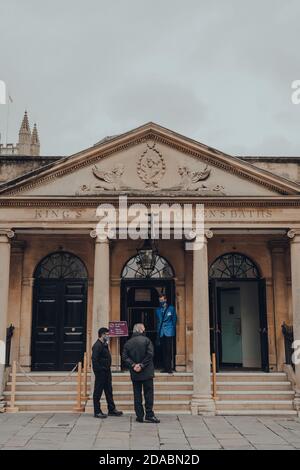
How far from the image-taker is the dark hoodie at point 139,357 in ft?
32.4

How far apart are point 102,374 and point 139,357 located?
941 mm

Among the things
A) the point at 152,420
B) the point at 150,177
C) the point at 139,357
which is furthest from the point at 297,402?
the point at 150,177

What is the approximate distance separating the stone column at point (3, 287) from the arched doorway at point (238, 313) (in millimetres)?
5539

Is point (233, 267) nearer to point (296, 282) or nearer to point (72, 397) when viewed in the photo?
point (296, 282)

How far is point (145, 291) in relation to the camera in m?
14.4

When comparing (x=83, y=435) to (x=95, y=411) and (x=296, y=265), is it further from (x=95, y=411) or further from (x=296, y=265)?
(x=296, y=265)

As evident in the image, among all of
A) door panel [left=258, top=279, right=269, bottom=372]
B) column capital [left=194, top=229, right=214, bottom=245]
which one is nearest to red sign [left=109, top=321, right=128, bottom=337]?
column capital [left=194, top=229, right=214, bottom=245]

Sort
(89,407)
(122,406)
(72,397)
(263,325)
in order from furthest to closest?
(263,325) → (72,397) → (122,406) → (89,407)

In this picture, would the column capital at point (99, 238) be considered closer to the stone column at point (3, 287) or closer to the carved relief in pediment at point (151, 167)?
the carved relief in pediment at point (151, 167)

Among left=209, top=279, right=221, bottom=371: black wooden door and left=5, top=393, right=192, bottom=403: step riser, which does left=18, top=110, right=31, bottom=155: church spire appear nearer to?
left=209, top=279, right=221, bottom=371: black wooden door

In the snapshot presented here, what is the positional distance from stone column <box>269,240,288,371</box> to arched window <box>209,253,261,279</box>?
603 mm

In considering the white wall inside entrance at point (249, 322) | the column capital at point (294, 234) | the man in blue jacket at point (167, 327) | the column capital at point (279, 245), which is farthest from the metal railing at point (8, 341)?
the column capital at point (294, 234)

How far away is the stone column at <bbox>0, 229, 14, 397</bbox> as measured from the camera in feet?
38.5

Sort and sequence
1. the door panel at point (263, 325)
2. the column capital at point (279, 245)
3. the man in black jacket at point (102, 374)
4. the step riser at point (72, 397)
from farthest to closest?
the column capital at point (279, 245) → the door panel at point (263, 325) → the step riser at point (72, 397) → the man in black jacket at point (102, 374)
